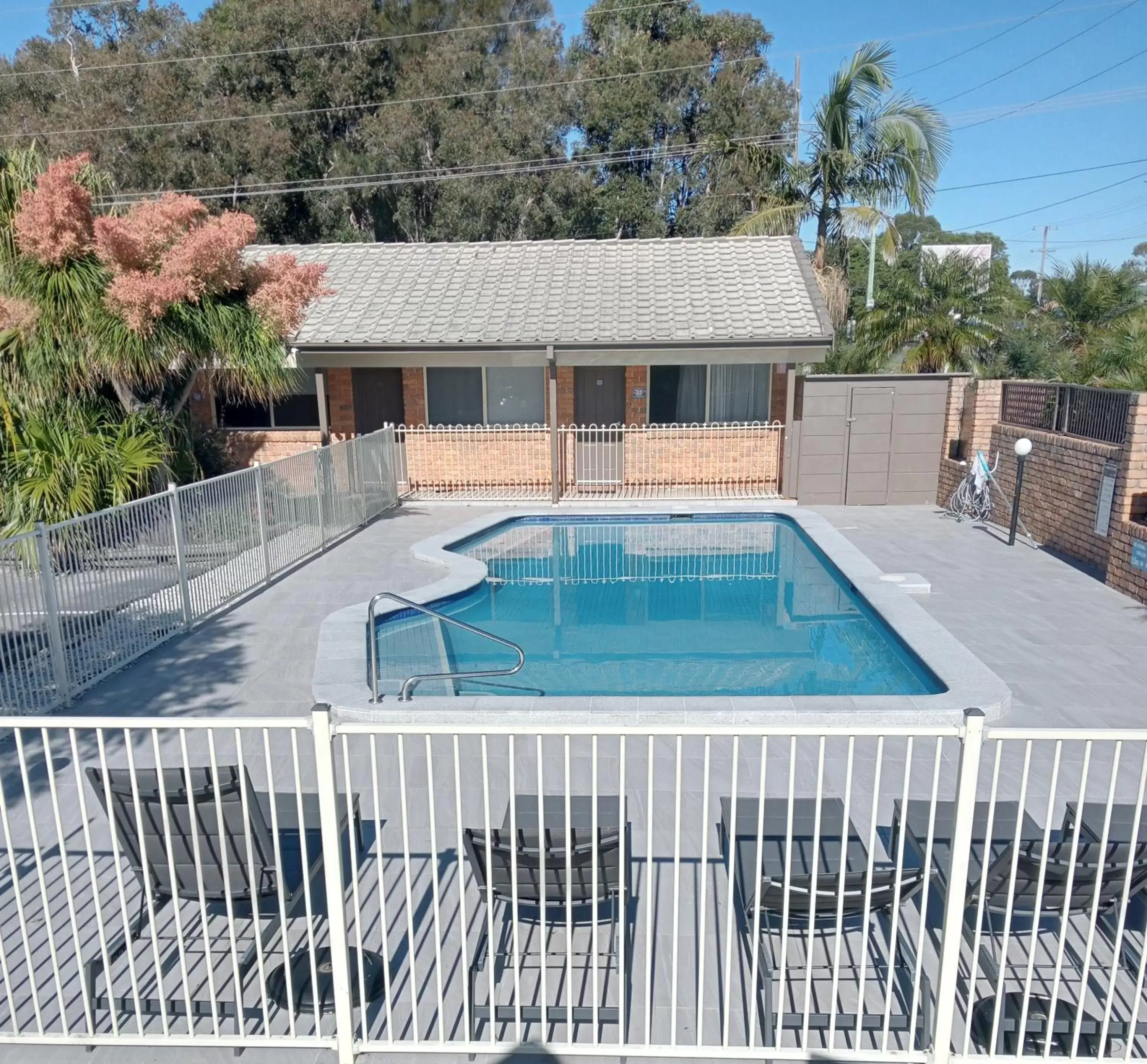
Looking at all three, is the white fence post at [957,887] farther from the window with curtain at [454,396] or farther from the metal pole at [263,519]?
the window with curtain at [454,396]

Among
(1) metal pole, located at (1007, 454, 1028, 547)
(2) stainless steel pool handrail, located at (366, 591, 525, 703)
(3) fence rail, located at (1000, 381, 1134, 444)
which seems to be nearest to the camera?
(2) stainless steel pool handrail, located at (366, 591, 525, 703)

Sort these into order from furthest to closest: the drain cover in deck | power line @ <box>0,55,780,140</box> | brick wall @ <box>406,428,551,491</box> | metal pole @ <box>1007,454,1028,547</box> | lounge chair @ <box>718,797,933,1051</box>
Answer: power line @ <box>0,55,780,140</box> < brick wall @ <box>406,428,551,491</box> < metal pole @ <box>1007,454,1028,547</box> < the drain cover in deck < lounge chair @ <box>718,797,933,1051</box>

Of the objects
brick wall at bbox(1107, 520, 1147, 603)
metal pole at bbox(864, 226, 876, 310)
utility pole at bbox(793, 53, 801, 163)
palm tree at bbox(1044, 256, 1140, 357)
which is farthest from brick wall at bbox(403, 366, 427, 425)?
utility pole at bbox(793, 53, 801, 163)

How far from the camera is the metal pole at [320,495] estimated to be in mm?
10805

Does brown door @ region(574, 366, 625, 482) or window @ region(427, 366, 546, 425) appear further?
window @ region(427, 366, 546, 425)

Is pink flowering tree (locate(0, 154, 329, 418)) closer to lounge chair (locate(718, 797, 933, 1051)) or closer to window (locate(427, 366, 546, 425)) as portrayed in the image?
window (locate(427, 366, 546, 425))

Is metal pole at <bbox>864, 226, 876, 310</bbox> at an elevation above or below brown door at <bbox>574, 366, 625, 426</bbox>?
above

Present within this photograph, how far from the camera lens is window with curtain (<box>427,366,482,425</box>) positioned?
15.8 metres

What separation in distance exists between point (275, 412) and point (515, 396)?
451 centimetres

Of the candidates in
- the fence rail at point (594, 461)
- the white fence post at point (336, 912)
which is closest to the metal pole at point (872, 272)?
the fence rail at point (594, 461)

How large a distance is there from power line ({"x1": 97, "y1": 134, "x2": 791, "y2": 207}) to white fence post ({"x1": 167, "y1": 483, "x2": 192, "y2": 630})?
869 inches

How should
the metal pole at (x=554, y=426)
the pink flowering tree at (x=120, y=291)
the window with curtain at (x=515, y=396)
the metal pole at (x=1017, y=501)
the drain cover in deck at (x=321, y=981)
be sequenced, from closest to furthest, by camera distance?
the drain cover in deck at (x=321, y=981) < the pink flowering tree at (x=120, y=291) < the metal pole at (x=1017, y=501) < the metal pole at (x=554, y=426) < the window with curtain at (x=515, y=396)

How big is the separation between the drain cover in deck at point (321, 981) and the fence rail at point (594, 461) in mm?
11492

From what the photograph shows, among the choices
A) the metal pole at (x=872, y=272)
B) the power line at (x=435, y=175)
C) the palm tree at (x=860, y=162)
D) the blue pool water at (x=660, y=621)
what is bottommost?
the blue pool water at (x=660, y=621)
